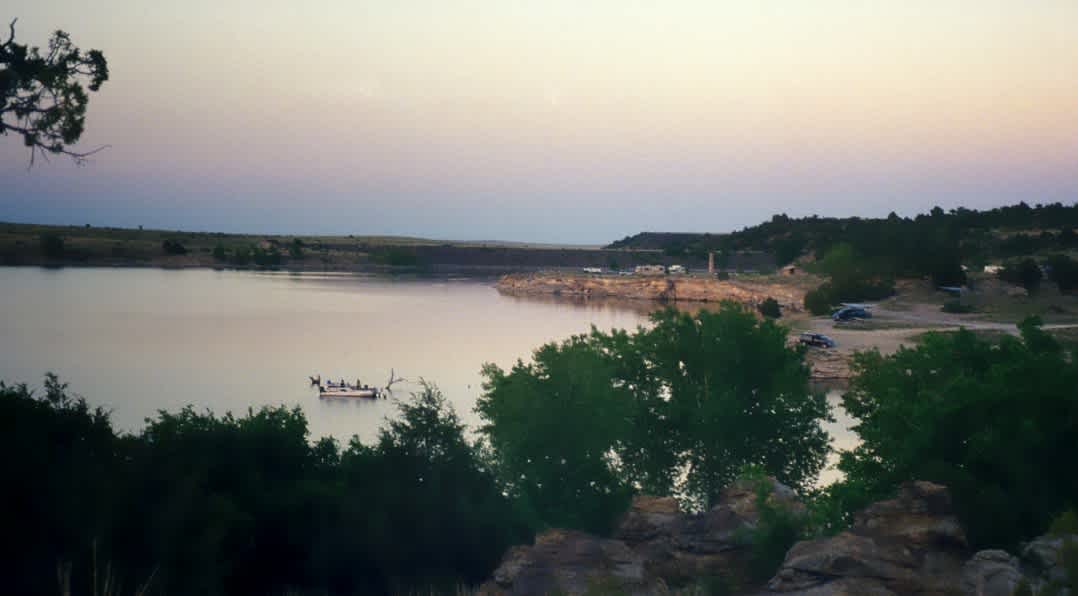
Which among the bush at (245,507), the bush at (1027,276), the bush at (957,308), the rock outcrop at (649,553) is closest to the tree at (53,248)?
the bush at (957,308)

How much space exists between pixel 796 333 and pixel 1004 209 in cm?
8752

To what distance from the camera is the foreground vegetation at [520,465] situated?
41.7ft

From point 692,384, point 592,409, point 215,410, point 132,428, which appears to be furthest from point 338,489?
point 215,410

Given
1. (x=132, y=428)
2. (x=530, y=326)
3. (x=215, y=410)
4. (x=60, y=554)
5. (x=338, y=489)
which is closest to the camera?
(x=60, y=554)

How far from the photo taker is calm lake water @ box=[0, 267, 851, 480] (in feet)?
140

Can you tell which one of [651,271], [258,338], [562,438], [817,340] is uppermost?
[651,271]

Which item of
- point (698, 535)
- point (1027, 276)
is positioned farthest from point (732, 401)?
point (1027, 276)

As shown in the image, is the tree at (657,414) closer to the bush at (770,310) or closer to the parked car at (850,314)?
the parked car at (850,314)

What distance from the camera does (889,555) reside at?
494 inches

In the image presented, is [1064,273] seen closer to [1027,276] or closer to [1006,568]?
[1027,276]

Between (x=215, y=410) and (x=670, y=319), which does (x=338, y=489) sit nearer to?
(x=670, y=319)

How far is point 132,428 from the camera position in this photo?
34.8 meters

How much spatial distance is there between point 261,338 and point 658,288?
60.7 m

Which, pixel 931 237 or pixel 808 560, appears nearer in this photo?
pixel 808 560
